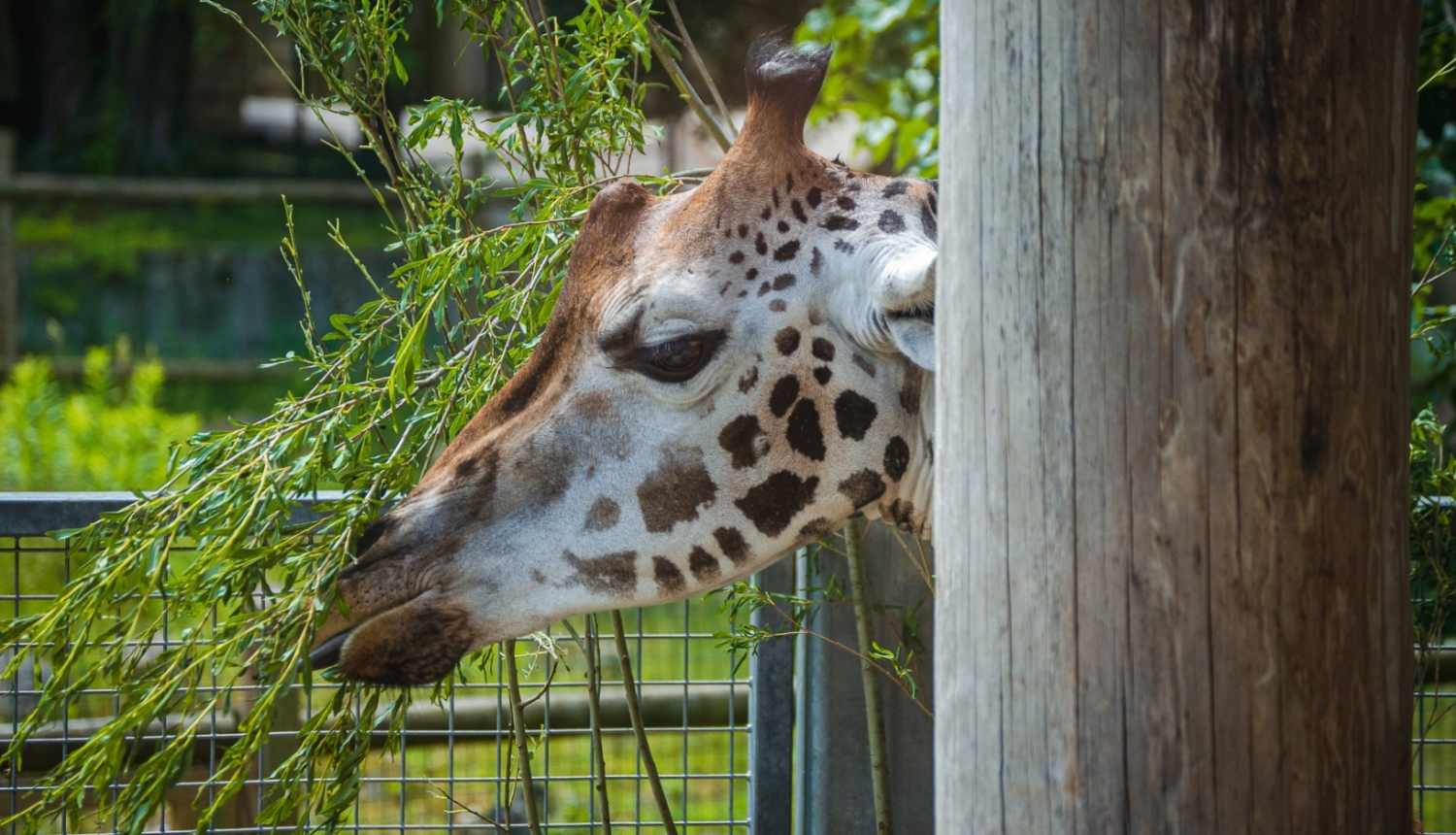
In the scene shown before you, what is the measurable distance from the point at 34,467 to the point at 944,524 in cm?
588

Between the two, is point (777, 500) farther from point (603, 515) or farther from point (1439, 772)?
point (1439, 772)

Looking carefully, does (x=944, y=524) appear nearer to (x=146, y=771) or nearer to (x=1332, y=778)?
(x=1332, y=778)

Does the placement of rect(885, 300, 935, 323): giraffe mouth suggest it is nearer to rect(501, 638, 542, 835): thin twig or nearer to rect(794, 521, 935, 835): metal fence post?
rect(794, 521, 935, 835): metal fence post

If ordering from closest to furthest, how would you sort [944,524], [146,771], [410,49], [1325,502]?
[1325,502], [944,524], [146,771], [410,49]

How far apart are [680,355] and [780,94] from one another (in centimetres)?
50

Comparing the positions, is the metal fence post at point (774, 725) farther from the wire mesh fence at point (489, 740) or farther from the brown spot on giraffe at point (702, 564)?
the brown spot on giraffe at point (702, 564)

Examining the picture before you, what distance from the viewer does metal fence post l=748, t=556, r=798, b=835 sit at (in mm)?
2785

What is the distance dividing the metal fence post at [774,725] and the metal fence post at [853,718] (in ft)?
0.13

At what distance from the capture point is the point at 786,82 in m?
2.15

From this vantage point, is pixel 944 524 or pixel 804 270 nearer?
pixel 944 524

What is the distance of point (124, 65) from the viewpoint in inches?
Answer: 612

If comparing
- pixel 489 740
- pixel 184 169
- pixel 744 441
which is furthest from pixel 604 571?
pixel 184 169

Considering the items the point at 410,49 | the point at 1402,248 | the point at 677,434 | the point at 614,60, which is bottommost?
the point at 677,434

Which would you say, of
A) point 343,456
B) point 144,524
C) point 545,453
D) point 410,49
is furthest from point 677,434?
point 410,49
